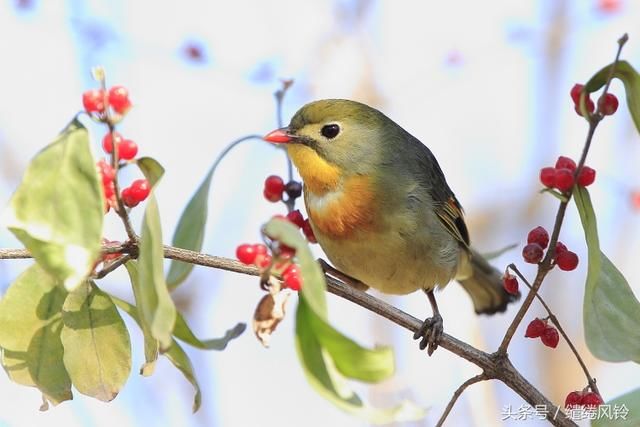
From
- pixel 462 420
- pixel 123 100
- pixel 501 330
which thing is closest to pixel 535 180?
pixel 501 330

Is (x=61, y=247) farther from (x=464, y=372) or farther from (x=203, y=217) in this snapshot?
(x=464, y=372)

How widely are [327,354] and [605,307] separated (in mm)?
887

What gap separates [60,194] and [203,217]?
121 centimetres

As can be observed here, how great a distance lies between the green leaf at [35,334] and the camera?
2.57 metres

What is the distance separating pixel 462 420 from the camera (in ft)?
17.4

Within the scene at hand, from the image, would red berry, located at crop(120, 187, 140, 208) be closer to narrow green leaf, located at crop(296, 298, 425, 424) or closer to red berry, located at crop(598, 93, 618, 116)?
narrow green leaf, located at crop(296, 298, 425, 424)

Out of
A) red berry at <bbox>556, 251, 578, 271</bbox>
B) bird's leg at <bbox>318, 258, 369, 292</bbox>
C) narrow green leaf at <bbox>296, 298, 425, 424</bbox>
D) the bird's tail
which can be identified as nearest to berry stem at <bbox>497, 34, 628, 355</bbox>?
red berry at <bbox>556, 251, 578, 271</bbox>

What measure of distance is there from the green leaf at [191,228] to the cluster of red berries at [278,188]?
0.30 meters

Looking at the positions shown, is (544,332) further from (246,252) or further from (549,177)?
(246,252)

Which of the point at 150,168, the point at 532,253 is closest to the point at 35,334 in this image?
the point at 150,168

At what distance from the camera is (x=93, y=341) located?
8.64 ft

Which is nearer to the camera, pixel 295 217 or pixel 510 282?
pixel 510 282

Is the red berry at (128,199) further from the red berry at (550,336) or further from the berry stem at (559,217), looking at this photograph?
the red berry at (550,336)

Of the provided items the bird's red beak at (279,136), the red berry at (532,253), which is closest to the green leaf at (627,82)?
the red berry at (532,253)
